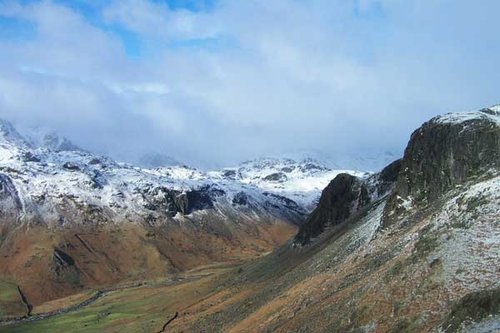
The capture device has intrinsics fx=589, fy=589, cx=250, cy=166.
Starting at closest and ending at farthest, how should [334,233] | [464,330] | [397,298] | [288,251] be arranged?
[464,330]
[397,298]
[334,233]
[288,251]

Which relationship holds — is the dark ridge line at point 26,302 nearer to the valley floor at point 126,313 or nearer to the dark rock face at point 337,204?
the valley floor at point 126,313

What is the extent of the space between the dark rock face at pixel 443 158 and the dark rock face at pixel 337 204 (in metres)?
44.4

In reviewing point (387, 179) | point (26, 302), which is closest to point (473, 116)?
point (387, 179)

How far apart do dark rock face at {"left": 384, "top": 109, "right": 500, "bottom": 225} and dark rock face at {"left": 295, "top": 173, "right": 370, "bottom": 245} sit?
146 ft

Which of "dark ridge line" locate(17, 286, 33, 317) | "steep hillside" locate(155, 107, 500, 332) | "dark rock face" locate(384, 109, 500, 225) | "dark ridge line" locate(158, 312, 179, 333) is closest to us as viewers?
"steep hillside" locate(155, 107, 500, 332)

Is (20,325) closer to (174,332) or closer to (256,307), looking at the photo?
(174,332)

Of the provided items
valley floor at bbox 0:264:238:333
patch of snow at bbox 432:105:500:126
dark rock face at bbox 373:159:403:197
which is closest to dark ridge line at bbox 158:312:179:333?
valley floor at bbox 0:264:238:333

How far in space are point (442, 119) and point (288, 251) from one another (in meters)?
62.6

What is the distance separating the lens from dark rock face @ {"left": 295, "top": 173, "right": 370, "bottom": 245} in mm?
119688

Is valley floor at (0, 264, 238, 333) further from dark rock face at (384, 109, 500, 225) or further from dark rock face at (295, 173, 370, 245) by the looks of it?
dark rock face at (384, 109, 500, 225)

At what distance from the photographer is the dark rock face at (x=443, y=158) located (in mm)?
59328

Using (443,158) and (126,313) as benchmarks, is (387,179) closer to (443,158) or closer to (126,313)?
(443,158)

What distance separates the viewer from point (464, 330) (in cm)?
3062

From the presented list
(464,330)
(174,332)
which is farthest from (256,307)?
(464,330)
